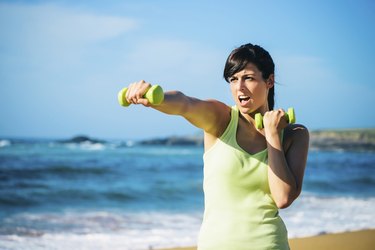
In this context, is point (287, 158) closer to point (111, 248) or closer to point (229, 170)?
point (229, 170)

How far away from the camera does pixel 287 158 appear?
234cm

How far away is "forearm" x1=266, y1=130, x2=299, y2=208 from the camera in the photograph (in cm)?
221

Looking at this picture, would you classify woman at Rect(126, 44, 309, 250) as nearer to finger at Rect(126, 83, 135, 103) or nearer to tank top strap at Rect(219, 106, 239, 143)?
tank top strap at Rect(219, 106, 239, 143)

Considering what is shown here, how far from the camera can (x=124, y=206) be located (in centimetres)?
1073

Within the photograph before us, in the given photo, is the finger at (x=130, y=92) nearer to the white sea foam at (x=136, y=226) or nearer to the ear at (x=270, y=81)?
the ear at (x=270, y=81)

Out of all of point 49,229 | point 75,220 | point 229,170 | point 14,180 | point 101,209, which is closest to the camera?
point 229,170

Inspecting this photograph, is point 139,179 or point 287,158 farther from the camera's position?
point 139,179

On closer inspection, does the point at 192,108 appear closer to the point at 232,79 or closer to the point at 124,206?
the point at 232,79

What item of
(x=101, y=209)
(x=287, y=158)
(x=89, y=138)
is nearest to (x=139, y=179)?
(x=101, y=209)

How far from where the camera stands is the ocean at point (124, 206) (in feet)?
23.6

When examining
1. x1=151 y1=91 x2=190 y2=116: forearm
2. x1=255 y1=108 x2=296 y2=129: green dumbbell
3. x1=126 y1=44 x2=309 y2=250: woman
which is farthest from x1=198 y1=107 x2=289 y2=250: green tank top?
x1=151 y1=91 x2=190 y2=116: forearm

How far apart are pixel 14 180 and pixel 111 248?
26.5 ft

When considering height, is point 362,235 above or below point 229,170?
below

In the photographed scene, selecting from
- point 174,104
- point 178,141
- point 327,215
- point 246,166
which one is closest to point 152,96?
point 174,104
